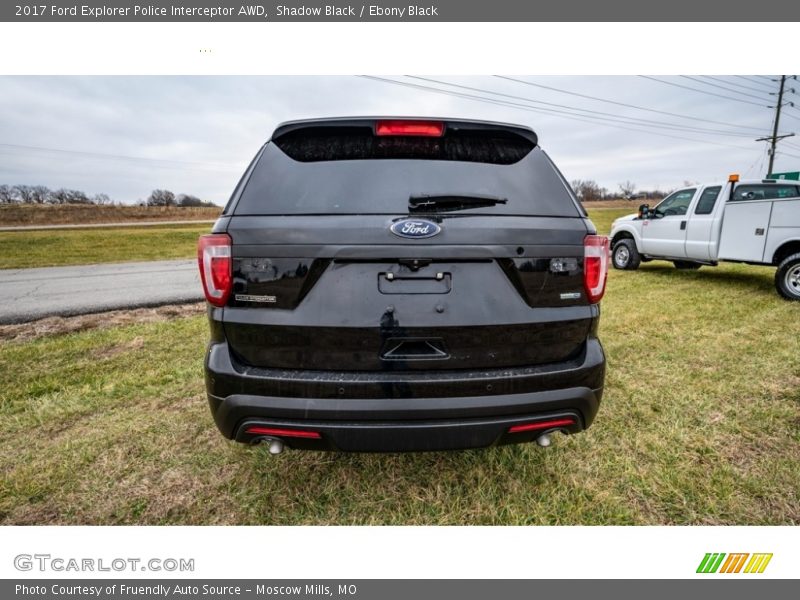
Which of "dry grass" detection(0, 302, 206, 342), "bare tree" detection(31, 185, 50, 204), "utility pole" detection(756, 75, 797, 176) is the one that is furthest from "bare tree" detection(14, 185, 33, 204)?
"utility pole" detection(756, 75, 797, 176)

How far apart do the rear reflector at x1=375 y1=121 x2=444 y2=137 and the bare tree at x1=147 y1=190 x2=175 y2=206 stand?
169 feet

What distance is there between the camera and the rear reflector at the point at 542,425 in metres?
1.65

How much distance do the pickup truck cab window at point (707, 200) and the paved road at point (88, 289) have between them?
983cm

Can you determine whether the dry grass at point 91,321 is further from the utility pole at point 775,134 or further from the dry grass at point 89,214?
the utility pole at point 775,134

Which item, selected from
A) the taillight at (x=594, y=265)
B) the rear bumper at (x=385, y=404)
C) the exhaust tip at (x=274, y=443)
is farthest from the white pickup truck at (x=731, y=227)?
the exhaust tip at (x=274, y=443)

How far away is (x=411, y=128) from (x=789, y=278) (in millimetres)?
7709

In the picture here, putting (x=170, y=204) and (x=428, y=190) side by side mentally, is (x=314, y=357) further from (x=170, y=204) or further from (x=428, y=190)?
(x=170, y=204)

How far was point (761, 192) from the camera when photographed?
271 inches

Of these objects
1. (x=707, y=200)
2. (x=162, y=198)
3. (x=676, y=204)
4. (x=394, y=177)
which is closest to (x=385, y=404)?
(x=394, y=177)

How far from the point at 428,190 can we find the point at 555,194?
24.5 inches

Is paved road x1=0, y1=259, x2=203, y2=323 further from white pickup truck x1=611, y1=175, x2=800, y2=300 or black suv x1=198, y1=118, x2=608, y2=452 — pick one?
white pickup truck x1=611, y1=175, x2=800, y2=300

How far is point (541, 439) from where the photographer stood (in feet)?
5.67

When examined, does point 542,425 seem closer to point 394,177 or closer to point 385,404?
point 385,404

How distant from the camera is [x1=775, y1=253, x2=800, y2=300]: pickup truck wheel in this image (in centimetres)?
604
